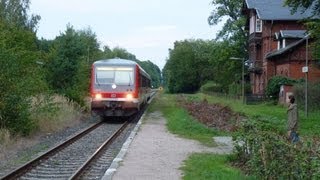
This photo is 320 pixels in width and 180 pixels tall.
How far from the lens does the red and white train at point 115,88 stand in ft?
93.2

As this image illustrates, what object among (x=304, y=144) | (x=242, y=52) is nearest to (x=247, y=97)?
(x=242, y=52)

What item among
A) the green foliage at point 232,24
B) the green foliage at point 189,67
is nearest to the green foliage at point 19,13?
the green foliage at point 232,24

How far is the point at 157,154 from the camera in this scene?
15.5 metres

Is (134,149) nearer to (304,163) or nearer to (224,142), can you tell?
(224,142)

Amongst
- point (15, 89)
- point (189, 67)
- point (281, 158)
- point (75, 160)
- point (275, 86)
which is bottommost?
point (75, 160)

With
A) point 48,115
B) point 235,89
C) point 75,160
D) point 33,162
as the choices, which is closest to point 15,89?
point 48,115

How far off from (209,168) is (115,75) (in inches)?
675

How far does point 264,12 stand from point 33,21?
28667 mm

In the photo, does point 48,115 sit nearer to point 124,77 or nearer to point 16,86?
point 16,86

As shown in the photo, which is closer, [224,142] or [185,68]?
[224,142]

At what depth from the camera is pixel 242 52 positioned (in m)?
72.6

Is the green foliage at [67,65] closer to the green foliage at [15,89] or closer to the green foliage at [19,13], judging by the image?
the green foliage at [15,89]

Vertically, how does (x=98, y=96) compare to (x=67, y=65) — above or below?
below

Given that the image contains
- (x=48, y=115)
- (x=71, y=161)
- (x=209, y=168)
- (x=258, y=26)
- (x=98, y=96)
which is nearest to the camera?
(x=209, y=168)
